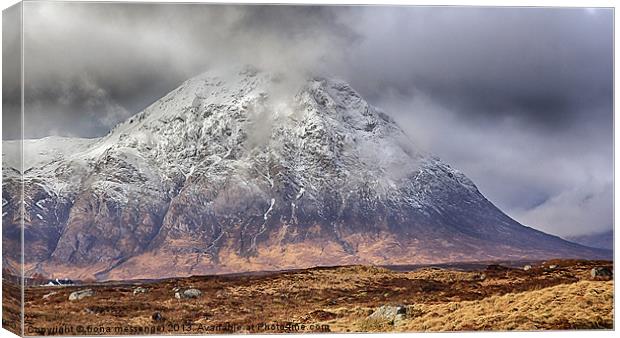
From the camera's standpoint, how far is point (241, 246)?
2375cm

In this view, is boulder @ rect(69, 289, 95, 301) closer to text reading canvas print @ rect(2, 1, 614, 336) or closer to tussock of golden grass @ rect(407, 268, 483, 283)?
text reading canvas print @ rect(2, 1, 614, 336)

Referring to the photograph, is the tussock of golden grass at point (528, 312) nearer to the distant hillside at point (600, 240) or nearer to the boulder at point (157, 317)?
the distant hillside at point (600, 240)

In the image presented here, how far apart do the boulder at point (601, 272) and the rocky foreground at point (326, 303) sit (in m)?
0.23

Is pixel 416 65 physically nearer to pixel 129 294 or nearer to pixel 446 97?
pixel 446 97

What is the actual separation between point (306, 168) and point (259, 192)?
0.87 meters

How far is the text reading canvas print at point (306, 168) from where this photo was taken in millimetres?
22828

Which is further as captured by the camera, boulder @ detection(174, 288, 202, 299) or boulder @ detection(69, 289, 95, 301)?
boulder @ detection(174, 288, 202, 299)

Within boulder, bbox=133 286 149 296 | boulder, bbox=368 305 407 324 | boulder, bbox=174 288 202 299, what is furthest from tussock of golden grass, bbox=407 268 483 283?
boulder, bbox=133 286 149 296

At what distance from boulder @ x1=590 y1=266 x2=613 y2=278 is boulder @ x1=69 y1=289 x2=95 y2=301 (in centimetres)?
764

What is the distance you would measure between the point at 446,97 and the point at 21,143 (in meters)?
6.42

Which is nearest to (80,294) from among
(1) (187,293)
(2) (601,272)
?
(1) (187,293)

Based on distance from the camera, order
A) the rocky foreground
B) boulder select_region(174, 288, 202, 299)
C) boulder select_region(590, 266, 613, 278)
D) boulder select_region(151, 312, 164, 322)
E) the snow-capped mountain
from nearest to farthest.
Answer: the rocky foreground < boulder select_region(151, 312, 164, 322) < boulder select_region(174, 288, 202, 299) < the snow-capped mountain < boulder select_region(590, 266, 613, 278)

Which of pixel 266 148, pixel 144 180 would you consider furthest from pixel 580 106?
pixel 144 180

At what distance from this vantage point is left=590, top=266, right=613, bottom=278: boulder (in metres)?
24.2
